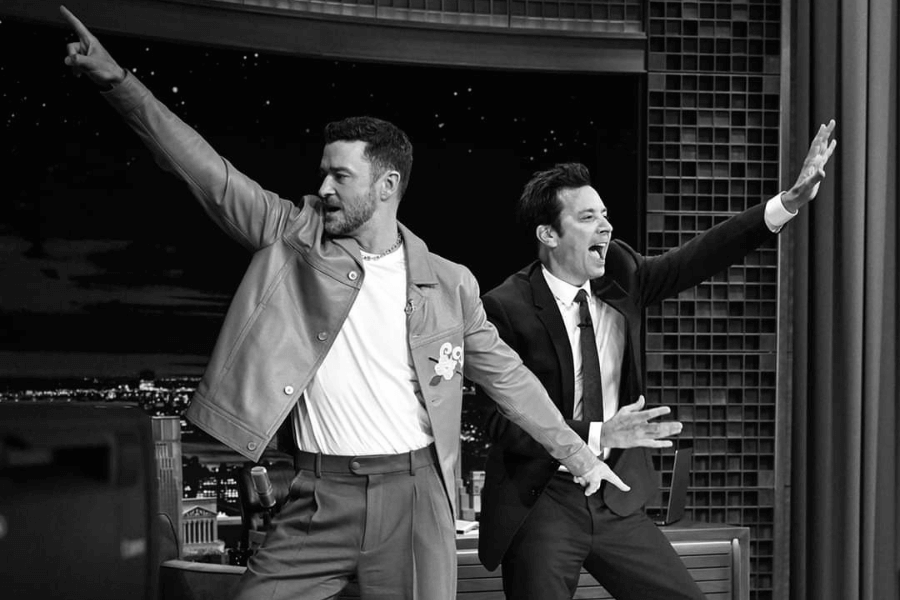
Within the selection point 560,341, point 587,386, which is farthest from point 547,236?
point 587,386

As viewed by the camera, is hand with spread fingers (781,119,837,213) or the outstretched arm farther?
hand with spread fingers (781,119,837,213)

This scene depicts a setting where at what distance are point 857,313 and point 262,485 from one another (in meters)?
2.03

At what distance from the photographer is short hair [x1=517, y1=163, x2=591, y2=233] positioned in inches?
139

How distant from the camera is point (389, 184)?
9.53ft

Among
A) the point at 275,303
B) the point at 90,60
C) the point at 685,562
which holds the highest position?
the point at 90,60

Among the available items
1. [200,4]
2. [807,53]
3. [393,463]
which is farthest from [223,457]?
[807,53]

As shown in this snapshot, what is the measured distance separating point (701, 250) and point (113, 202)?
2.21 metres

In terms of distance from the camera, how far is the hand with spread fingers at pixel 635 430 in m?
3.04

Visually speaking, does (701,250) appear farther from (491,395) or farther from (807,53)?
(807,53)

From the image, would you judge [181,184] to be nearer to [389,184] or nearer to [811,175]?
[389,184]

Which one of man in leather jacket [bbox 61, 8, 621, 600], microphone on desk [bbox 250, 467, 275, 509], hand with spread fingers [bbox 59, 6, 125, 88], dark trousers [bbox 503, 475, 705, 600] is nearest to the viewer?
hand with spread fingers [bbox 59, 6, 125, 88]

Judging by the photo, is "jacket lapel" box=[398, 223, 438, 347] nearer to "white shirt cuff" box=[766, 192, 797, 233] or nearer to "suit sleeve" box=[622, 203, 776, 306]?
"suit sleeve" box=[622, 203, 776, 306]

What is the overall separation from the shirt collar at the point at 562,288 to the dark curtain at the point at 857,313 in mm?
1085

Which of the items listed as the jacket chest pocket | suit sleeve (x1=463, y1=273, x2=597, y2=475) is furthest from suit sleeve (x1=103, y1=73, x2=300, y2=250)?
suit sleeve (x1=463, y1=273, x2=597, y2=475)
